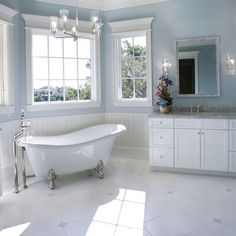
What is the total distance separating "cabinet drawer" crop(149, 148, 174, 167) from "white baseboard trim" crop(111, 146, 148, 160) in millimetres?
713

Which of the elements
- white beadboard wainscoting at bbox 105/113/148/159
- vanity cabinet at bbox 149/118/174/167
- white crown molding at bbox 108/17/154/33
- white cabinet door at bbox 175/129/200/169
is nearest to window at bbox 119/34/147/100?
white crown molding at bbox 108/17/154/33

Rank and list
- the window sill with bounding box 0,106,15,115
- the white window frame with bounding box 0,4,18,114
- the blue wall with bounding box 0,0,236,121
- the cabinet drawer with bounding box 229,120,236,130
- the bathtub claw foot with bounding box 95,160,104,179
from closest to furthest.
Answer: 1. the cabinet drawer with bounding box 229,120,236,130
2. the bathtub claw foot with bounding box 95,160,104,179
3. the window sill with bounding box 0,106,15,115
4. the white window frame with bounding box 0,4,18,114
5. the blue wall with bounding box 0,0,236,121

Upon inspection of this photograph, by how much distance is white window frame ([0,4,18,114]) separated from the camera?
173 inches

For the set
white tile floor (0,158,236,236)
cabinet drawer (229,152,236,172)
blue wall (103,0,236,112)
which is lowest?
white tile floor (0,158,236,236)

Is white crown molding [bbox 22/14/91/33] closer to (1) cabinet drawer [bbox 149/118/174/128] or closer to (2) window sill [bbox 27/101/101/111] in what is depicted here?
(2) window sill [bbox 27/101/101/111]

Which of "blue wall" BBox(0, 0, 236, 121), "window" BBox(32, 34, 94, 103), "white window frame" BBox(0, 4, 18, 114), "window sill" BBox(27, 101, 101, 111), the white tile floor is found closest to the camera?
the white tile floor

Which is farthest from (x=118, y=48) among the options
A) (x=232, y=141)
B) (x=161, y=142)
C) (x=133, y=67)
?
(x=232, y=141)

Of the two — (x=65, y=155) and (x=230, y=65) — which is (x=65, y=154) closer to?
(x=65, y=155)

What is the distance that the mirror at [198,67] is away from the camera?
4.66 meters

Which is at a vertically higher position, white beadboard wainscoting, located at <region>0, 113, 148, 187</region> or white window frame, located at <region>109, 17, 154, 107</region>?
white window frame, located at <region>109, 17, 154, 107</region>

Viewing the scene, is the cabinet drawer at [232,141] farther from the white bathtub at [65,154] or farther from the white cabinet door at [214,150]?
the white bathtub at [65,154]

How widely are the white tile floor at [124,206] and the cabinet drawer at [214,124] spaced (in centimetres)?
70

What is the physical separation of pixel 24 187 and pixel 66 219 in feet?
3.74

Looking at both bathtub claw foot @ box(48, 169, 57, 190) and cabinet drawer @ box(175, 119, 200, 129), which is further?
cabinet drawer @ box(175, 119, 200, 129)
